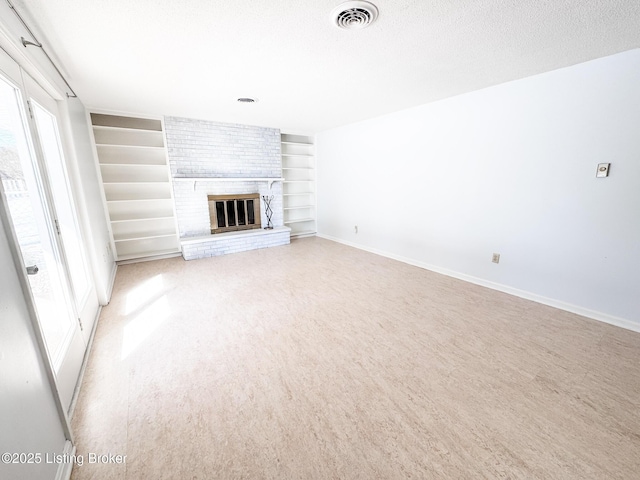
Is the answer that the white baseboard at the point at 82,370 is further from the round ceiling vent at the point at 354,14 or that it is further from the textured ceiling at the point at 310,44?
the round ceiling vent at the point at 354,14

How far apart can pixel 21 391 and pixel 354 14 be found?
97.4 inches

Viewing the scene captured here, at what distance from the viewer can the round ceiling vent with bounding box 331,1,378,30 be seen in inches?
59.1

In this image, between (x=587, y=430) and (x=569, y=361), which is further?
(x=569, y=361)

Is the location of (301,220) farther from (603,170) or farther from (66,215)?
(603,170)

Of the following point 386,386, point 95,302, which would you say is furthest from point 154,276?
point 386,386

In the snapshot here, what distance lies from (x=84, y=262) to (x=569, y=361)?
14.0ft

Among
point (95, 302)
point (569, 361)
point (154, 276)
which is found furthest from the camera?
point (154, 276)

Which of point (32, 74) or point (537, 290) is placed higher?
point (32, 74)

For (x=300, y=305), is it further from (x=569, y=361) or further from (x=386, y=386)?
(x=569, y=361)

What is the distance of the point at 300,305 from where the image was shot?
277cm

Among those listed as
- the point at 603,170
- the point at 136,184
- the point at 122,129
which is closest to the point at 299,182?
the point at 136,184

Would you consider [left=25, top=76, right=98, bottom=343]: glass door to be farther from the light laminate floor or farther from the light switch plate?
the light switch plate

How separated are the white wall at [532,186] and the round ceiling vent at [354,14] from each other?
2049mm

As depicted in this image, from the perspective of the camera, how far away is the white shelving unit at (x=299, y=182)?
18.8ft
